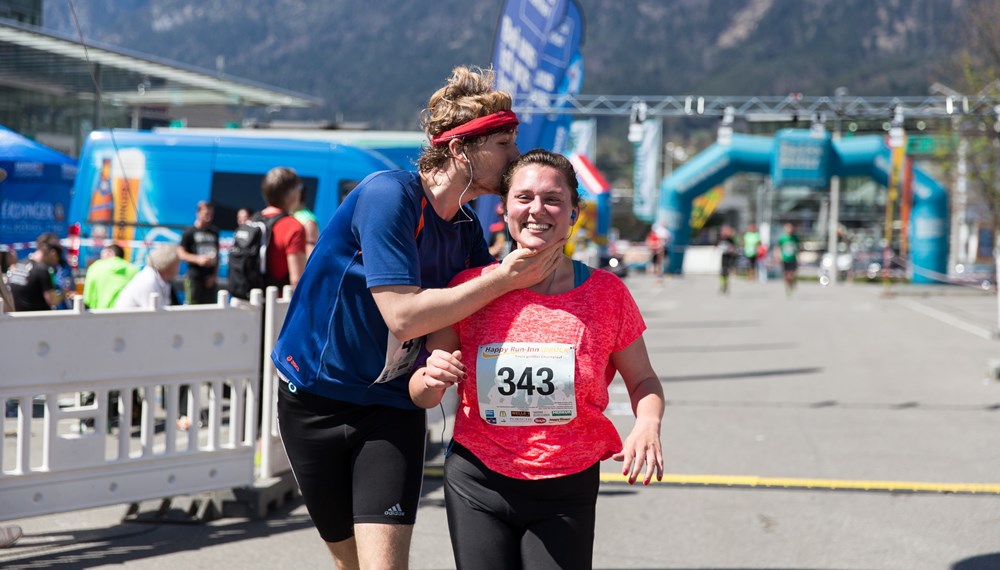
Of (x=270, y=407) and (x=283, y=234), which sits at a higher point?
(x=283, y=234)

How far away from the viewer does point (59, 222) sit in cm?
1650

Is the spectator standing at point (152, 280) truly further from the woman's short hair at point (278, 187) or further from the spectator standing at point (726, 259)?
the spectator standing at point (726, 259)

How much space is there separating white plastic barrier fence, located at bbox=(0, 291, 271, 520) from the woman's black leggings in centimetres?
305

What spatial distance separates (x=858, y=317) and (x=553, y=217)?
68.3ft

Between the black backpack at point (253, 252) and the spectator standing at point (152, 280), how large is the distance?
1.09 metres

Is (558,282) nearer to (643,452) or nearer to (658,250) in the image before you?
(643,452)

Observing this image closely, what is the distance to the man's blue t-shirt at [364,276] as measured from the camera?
2.89 m

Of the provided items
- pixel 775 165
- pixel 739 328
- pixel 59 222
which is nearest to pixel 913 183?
pixel 775 165

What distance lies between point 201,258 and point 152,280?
270cm

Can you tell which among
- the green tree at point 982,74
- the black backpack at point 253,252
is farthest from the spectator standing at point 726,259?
the black backpack at point 253,252

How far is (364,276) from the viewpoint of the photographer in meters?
3.01

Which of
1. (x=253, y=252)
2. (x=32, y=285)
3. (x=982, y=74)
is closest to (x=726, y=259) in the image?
(x=982, y=74)

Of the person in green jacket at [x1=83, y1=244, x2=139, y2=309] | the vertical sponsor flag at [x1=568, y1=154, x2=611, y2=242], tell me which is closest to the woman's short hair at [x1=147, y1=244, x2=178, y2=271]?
the person in green jacket at [x1=83, y1=244, x2=139, y2=309]

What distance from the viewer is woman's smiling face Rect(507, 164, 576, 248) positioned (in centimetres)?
277
